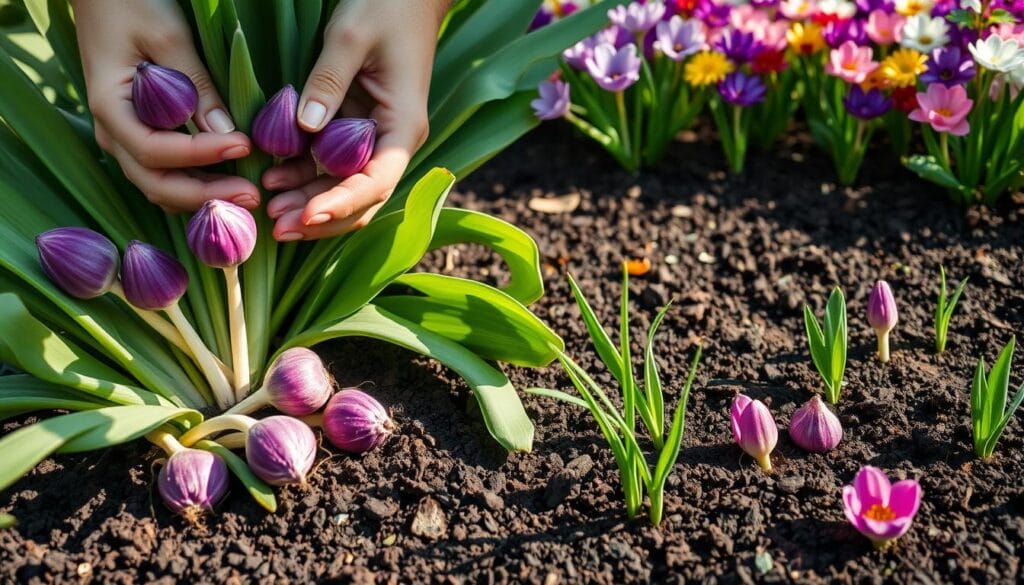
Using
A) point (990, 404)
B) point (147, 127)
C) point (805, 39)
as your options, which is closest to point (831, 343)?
point (990, 404)

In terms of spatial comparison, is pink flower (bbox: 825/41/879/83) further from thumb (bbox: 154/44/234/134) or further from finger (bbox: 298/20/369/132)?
thumb (bbox: 154/44/234/134)

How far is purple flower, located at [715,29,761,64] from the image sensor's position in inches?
102

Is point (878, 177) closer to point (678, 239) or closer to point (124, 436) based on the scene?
point (678, 239)

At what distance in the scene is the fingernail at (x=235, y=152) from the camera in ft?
5.38

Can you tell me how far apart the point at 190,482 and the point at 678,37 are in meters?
1.75

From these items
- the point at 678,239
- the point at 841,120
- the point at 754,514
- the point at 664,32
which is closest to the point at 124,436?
the point at 754,514

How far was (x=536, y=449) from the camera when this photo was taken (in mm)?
1811

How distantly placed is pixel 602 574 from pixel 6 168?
4.23 feet

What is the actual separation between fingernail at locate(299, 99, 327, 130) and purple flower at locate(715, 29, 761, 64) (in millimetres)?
1354

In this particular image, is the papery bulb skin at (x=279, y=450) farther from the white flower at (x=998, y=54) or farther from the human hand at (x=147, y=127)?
the white flower at (x=998, y=54)

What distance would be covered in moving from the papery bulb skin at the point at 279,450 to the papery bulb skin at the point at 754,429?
72cm

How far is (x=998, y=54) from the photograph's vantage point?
2.22m

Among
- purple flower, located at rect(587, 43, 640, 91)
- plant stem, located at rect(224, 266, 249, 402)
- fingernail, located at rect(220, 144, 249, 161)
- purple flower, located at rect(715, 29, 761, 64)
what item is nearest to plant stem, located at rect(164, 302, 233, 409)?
plant stem, located at rect(224, 266, 249, 402)

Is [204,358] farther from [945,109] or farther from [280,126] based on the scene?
[945,109]
